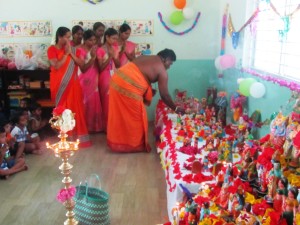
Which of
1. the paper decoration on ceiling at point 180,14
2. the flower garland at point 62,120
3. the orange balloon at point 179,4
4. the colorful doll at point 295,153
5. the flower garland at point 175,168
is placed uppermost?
the orange balloon at point 179,4

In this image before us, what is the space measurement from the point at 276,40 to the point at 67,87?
7.94 feet

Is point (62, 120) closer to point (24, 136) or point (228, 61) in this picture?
point (24, 136)

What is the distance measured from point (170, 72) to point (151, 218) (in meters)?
2.95

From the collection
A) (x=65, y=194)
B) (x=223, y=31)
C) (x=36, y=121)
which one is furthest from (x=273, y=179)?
(x=36, y=121)

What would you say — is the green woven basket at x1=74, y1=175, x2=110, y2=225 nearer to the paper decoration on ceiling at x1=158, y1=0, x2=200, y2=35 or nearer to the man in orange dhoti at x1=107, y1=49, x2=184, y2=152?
the man in orange dhoti at x1=107, y1=49, x2=184, y2=152

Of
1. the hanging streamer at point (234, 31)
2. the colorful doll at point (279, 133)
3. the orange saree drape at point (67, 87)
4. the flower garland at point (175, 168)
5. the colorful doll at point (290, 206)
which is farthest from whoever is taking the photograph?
the orange saree drape at point (67, 87)

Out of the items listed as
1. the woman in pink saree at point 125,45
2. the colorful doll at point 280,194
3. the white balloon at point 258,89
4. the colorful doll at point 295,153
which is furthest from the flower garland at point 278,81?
the woman in pink saree at point 125,45

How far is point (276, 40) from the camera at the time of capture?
2.82 metres

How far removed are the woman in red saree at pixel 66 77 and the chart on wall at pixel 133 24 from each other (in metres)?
0.88

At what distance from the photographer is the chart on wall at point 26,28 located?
15.9ft

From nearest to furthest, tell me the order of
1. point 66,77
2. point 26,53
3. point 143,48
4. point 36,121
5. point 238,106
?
1. point 238,106
2. point 66,77
3. point 36,121
4. point 26,53
5. point 143,48

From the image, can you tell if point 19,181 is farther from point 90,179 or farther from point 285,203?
point 285,203

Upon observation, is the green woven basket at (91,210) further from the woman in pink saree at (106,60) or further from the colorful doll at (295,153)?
the woman in pink saree at (106,60)

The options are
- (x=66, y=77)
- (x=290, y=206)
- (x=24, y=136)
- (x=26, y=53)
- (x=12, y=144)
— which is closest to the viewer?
(x=290, y=206)
